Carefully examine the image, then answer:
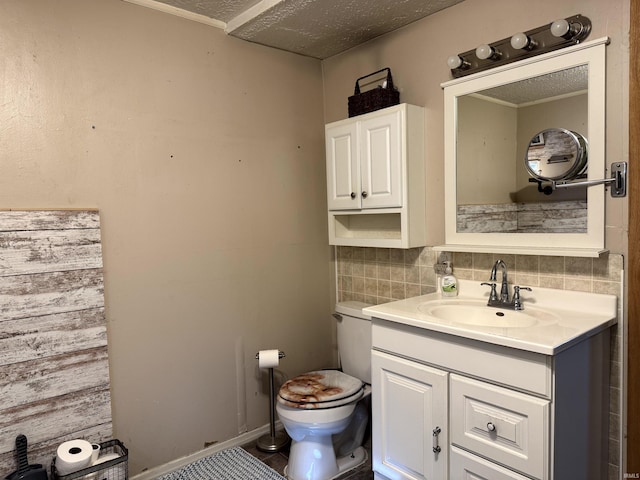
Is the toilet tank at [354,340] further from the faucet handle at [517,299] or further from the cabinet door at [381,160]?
the faucet handle at [517,299]

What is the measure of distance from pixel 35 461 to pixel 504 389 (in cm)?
178

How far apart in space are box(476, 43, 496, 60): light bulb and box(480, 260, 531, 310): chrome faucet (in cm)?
85

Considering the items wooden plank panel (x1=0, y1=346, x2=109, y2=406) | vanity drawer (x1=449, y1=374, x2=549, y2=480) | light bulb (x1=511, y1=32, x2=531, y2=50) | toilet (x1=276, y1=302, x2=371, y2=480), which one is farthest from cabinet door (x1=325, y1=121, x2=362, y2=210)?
wooden plank panel (x1=0, y1=346, x2=109, y2=406)

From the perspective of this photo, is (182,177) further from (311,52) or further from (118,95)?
(311,52)

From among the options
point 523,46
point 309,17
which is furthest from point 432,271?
point 309,17

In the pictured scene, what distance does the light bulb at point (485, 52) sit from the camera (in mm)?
1814

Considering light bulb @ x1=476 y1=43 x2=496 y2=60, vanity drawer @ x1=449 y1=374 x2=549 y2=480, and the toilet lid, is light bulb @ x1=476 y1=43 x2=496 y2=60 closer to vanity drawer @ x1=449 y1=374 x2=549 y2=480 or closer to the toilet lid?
vanity drawer @ x1=449 y1=374 x2=549 y2=480

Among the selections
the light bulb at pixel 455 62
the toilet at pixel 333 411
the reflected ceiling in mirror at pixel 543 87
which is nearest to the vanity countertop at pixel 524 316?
the toilet at pixel 333 411

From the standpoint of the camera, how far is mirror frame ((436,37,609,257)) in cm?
158

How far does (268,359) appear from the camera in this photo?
2258 millimetres

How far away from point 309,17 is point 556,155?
50.3 inches

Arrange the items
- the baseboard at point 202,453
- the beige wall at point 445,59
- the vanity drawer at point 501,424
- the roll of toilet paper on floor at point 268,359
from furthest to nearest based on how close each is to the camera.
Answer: the roll of toilet paper on floor at point 268,359, the baseboard at point 202,453, the beige wall at point 445,59, the vanity drawer at point 501,424

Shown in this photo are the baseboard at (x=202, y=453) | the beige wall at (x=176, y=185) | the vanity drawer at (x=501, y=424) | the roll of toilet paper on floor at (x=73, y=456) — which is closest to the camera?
the vanity drawer at (x=501, y=424)

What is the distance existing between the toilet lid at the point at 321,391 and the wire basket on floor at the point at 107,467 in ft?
2.26
